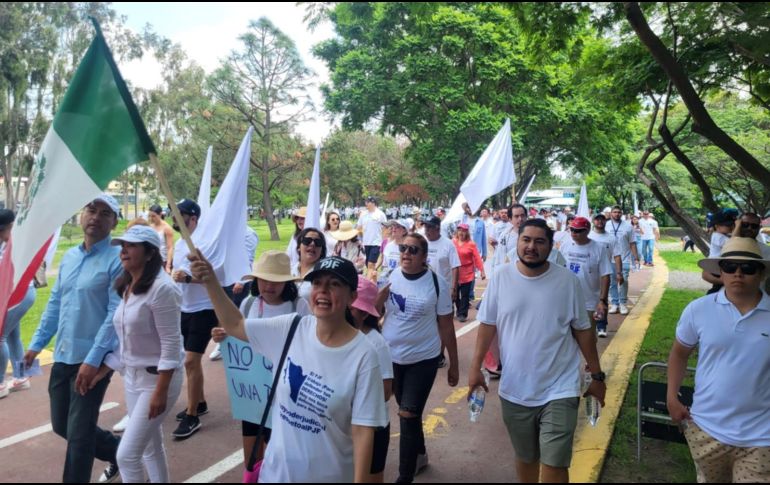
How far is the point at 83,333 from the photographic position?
324 cm

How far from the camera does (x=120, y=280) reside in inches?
127

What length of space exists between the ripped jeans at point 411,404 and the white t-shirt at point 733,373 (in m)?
1.68

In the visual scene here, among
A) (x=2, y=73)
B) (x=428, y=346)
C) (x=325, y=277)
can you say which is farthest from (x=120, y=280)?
(x=2, y=73)

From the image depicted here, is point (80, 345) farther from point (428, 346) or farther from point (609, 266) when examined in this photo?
point (609, 266)

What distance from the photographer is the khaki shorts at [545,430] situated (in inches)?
117

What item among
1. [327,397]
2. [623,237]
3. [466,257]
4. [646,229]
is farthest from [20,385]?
[646,229]

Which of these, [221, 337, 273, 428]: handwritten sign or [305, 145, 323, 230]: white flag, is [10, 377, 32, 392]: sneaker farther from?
[221, 337, 273, 428]: handwritten sign

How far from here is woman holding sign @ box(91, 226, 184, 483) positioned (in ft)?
9.96

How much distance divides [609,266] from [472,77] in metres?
17.9

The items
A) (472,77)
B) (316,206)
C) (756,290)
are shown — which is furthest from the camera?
(472,77)

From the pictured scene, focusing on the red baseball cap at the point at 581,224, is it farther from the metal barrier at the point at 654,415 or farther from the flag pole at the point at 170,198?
the flag pole at the point at 170,198

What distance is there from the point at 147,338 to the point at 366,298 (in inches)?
51.0

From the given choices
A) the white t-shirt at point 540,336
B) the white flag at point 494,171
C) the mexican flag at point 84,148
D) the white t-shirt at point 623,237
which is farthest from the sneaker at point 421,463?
the white t-shirt at point 623,237

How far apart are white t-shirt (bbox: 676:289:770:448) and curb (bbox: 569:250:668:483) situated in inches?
44.9
